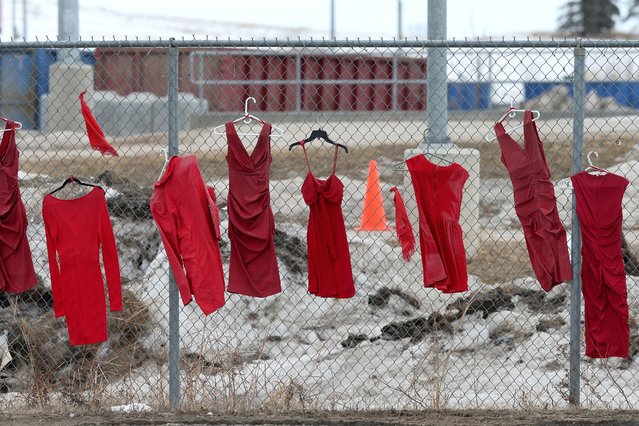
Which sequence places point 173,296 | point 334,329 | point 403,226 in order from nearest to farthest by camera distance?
point 173,296 < point 403,226 < point 334,329

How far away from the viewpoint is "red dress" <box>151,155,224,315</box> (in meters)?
6.10

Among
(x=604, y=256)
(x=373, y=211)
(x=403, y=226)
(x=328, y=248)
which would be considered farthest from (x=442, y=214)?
(x=373, y=211)

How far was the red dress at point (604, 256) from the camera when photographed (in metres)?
6.21

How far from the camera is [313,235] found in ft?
21.0

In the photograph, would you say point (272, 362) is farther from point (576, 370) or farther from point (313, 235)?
point (576, 370)

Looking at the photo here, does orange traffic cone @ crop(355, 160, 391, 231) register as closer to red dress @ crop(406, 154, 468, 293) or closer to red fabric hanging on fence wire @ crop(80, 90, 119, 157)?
red dress @ crop(406, 154, 468, 293)

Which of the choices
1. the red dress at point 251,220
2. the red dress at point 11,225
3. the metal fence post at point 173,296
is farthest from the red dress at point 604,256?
the red dress at point 11,225

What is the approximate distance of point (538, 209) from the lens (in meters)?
6.20

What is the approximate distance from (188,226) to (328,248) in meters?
0.92

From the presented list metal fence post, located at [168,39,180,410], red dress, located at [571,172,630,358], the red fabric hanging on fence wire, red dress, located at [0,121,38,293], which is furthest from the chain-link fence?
red dress, located at [0,121,38,293]

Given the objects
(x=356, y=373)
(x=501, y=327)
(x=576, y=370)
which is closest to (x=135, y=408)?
(x=356, y=373)

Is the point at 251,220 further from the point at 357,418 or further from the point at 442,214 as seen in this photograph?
the point at 357,418

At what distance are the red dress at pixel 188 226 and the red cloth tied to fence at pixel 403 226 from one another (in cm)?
130

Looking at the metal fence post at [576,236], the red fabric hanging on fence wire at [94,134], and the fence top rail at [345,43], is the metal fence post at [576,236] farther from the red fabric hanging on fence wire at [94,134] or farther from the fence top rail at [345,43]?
the red fabric hanging on fence wire at [94,134]
